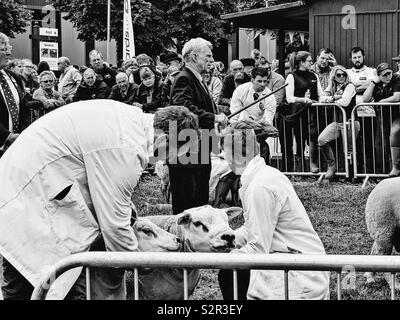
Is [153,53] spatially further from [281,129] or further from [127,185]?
[127,185]

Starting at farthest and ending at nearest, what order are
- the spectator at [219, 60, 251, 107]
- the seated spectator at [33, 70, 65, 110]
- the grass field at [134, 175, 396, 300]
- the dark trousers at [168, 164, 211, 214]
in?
the spectator at [219, 60, 251, 107] → the seated spectator at [33, 70, 65, 110] → the dark trousers at [168, 164, 211, 214] → the grass field at [134, 175, 396, 300]

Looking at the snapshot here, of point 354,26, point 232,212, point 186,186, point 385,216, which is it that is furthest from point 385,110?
point 232,212

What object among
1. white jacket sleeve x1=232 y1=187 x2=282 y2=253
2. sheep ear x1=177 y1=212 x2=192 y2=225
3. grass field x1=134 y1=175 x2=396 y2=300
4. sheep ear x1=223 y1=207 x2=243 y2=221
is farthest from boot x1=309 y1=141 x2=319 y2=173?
white jacket sleeve x1=232 y1=187 x2=282 y2=253

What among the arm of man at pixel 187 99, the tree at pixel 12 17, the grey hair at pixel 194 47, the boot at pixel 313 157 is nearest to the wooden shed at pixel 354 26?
the boot at pixel 313 157

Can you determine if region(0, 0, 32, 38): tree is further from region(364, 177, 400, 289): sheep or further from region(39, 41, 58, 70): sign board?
region(364, 177, 400, 289): sheep

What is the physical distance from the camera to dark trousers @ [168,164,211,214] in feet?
25.4

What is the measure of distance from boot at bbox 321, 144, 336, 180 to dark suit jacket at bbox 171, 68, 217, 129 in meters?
4.63

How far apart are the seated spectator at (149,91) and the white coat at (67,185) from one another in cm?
880

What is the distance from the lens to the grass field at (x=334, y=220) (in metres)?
7.19

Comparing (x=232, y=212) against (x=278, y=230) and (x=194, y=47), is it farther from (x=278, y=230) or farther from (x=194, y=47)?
(x=194, y=47)

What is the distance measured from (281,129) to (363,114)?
51.2 inches

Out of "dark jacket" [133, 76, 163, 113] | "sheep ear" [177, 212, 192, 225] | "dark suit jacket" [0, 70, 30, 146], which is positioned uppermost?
"dark jacket" [133, 76, 163, 113]

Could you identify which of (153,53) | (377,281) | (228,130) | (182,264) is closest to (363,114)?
(377,281)

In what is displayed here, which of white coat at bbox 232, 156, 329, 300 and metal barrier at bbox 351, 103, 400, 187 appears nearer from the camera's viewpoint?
white coat at bbox 232, 156, 329, 300
